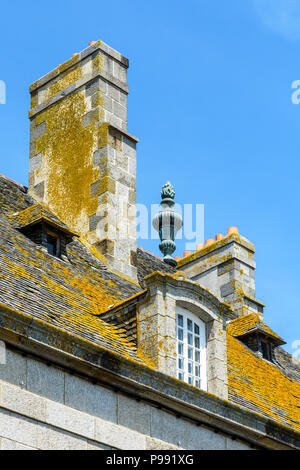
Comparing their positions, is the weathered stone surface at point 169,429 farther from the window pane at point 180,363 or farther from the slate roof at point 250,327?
the slate roof at point 250,327

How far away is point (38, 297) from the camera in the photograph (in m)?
15.2

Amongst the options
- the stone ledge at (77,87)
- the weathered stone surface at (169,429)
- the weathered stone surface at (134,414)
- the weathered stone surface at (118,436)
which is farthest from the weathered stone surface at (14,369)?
the stone ledge at (77,87)

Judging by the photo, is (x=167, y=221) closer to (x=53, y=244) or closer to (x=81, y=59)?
(x=81, y=59)

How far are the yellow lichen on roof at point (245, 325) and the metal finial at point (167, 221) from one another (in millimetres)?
2649

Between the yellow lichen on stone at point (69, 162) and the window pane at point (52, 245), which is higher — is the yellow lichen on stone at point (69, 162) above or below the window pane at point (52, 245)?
above

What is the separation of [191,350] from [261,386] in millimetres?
2975

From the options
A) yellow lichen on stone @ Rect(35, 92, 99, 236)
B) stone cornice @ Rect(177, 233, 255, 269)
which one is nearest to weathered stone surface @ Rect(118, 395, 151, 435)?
yellow lichen on stone @ Rect(35, 92, 99, 236)

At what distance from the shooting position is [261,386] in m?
19.2

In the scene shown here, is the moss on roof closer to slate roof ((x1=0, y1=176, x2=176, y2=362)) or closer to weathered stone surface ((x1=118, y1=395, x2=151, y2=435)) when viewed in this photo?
slate roof ((x1=0, y1=176, x2=176, y2=362))

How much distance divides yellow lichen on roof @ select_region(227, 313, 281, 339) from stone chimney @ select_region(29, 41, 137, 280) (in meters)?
2.98

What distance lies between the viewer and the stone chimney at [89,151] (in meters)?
20.8

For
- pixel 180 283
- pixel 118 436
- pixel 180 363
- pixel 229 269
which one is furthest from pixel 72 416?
pixel 229 269

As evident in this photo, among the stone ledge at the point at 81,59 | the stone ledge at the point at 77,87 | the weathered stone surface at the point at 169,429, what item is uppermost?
the stone ledge at the point at 81,59
